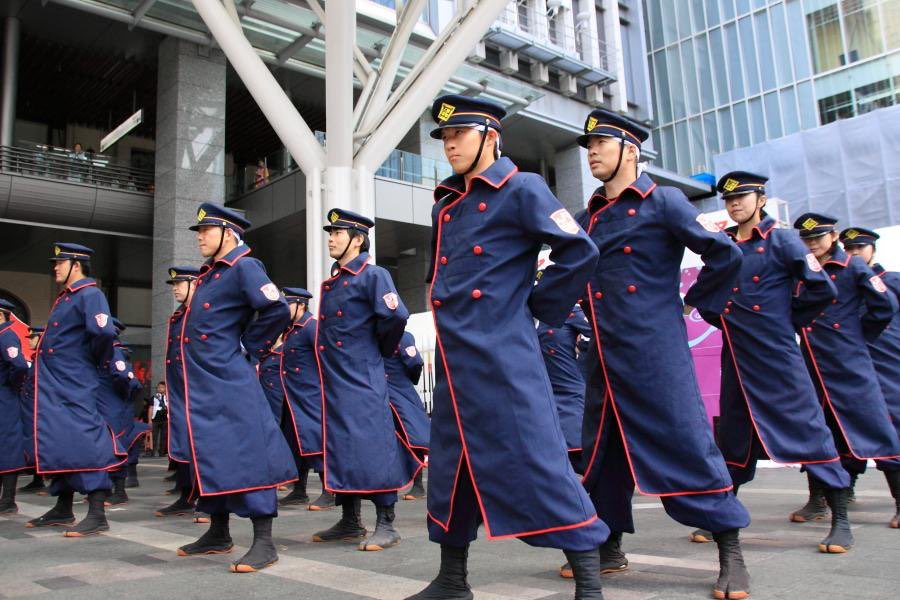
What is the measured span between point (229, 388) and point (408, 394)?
99.6 inches

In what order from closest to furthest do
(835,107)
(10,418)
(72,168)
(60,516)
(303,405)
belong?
(60,516) < (303,405) < (10,418) < (72,168) < (835,107)

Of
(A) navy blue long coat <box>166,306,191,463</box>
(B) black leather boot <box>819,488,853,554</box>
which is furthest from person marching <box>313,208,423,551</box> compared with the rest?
(B) black leather boot <box>819,488,853,554</box>

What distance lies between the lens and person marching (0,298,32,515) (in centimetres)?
709

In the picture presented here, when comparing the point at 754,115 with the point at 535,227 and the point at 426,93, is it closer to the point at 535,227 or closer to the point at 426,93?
the point at 426,93

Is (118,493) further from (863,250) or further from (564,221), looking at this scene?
(863,250)

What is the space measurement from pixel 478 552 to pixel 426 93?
911 centimetres

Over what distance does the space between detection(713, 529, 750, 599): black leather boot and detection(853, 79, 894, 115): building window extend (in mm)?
31851

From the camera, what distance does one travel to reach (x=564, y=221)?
9.70ft

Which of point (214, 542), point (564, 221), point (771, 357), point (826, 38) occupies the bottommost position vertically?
point (214, 542)

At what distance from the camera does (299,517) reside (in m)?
6.28

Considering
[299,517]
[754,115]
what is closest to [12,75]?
[299,517]

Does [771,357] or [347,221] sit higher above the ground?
[347,221]

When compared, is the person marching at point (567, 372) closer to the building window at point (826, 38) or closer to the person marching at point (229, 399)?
the person marching at point (229, 399)

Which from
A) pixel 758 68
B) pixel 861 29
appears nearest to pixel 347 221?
pixel 861 29
